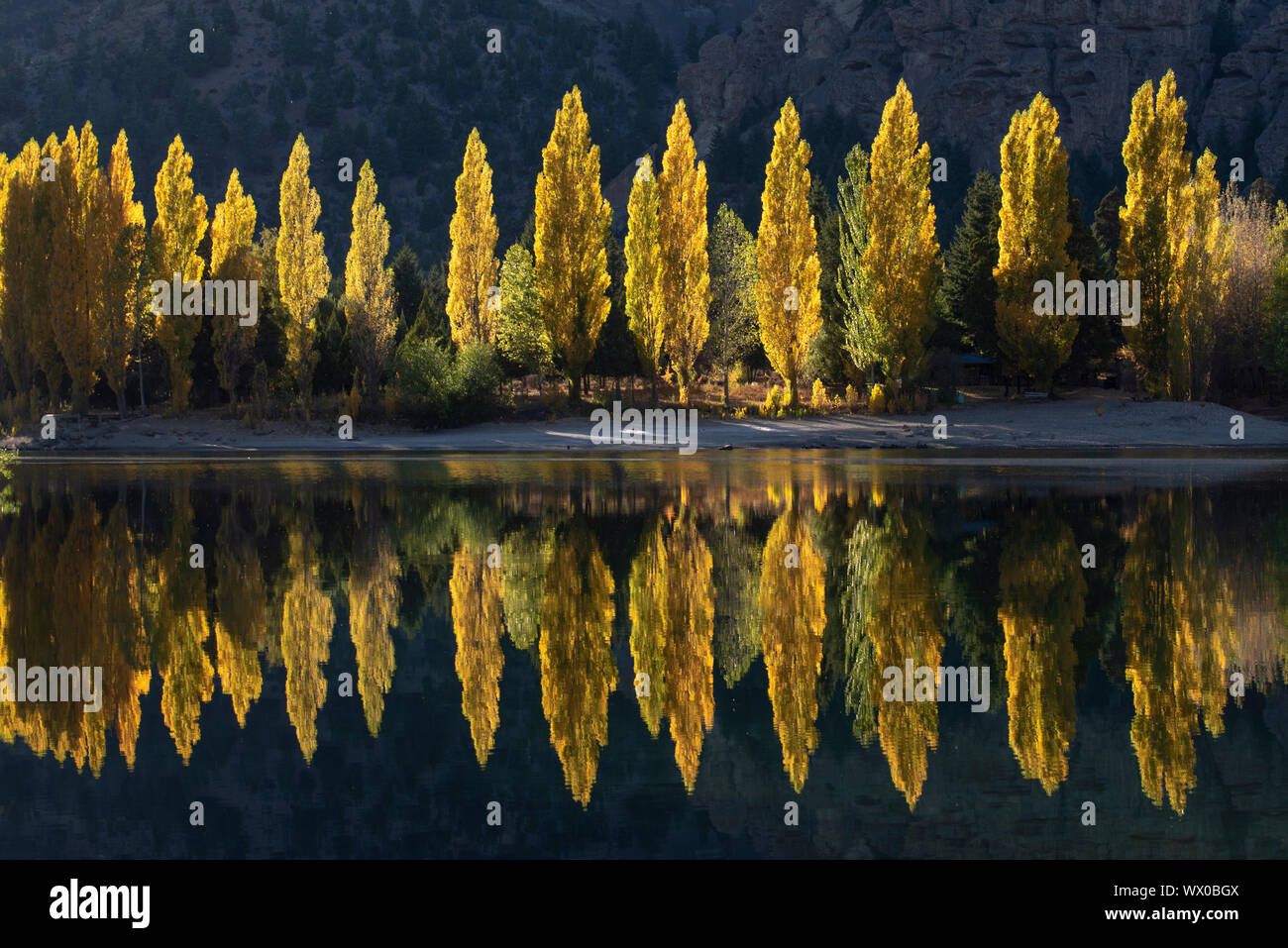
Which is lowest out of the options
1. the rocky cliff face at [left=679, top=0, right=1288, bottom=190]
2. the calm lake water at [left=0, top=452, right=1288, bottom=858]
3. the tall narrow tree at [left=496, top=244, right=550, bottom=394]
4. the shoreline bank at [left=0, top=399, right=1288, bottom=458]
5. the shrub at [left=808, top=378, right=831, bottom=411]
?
the calm lake water at [left=0, top=452, right=1288, bottom=858]

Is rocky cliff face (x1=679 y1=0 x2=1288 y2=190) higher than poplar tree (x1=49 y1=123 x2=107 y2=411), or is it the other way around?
rocky cliff face (x1=679 y1=0 x2=1288 y2=190)

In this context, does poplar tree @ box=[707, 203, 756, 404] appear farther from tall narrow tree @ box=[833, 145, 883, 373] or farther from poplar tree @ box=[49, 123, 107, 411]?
poplar tree @ box=[49, 123, 107, 411]

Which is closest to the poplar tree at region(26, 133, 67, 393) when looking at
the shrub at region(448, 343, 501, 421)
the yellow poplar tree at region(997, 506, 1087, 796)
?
the shrub at region(448, 343, 501, 421)

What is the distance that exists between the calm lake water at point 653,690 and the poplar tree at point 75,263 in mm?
32098

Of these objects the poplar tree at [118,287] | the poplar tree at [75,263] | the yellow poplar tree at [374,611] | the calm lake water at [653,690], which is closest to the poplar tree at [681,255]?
the poplar tree at [118,287]

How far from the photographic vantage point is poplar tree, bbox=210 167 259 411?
52250mm

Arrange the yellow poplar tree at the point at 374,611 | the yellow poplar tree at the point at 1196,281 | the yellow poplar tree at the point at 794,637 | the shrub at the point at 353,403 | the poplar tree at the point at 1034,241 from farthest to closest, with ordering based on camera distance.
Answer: the shrub at the point at 353,403
the yellow poplar tree at the point at 1196,281
the poplar tree at the point at 1034,241
the yellow poplar tree at the point at 374,611
the yellow poplar tree at the point at 794,637

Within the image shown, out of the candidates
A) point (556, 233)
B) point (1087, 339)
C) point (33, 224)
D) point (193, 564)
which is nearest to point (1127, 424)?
point (1087, 339)

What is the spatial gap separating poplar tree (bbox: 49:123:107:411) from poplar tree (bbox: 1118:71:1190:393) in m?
41.5

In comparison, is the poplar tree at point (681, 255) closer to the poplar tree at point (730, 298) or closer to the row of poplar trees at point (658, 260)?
the row of poplar trees at point (658, 260)

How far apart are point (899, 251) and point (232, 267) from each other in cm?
2738

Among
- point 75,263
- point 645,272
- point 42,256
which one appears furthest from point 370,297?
point 42,256

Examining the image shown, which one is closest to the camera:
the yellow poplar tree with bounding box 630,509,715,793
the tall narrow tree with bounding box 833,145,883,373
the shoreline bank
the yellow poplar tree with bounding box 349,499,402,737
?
the yellow poplar tree with bounding box 630,509,715,793

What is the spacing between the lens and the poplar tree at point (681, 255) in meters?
53.4
